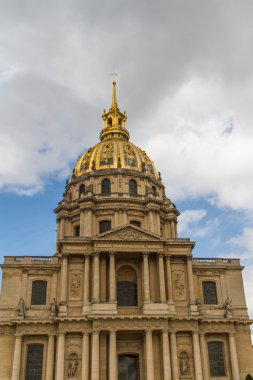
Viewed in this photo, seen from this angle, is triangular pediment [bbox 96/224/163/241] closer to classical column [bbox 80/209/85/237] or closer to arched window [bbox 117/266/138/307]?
arched window [bbox 117/266/138/307]

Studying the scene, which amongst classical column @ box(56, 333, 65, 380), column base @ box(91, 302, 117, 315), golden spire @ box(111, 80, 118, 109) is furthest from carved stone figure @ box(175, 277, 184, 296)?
golden spire @ box(111, 80, 118, 109)

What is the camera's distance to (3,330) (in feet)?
125

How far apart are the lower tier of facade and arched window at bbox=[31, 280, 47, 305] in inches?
93.2

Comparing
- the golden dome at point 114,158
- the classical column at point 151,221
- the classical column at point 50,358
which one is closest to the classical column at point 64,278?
the classical column at point 50,358

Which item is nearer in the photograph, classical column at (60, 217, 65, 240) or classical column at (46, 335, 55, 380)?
classical column at (46, 335, 55, 380)

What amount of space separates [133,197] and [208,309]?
1601 centimetres

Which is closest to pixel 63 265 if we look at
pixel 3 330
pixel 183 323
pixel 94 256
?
pixel 94 256

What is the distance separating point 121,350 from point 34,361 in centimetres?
728

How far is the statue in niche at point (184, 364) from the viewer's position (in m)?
36.6

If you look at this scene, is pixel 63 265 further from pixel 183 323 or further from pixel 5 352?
pixel 183 323

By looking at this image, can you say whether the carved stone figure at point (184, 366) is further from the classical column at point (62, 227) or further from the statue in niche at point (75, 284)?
the classical column at point (62, 227)

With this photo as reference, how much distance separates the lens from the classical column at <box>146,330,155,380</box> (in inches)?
1380

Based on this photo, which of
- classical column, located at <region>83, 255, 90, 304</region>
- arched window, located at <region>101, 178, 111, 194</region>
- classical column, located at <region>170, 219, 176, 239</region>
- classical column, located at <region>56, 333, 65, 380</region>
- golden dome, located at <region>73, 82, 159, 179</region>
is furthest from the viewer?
golden dome, located at <region>73, 82, 159, 179</region>

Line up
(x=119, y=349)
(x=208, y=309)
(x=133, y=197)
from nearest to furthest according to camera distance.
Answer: (x=119, y=349) → (x=208, y=309) → (x=133, y=197)
